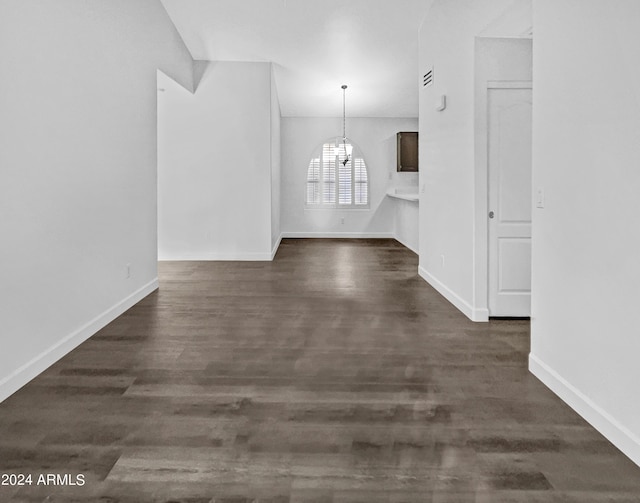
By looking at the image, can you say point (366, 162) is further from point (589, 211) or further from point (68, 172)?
point (589, 211)

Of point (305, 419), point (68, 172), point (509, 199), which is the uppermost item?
point (68, 172)

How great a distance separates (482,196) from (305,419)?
2632 mm

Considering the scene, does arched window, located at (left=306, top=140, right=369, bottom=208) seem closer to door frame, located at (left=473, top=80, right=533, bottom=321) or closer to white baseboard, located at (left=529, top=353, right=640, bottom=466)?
door frame, located at (left=473, top=80, right=533, bottom=321)

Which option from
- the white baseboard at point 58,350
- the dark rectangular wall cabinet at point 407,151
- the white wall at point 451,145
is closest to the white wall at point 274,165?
the dark rectangular wall cabinet at point 407,151

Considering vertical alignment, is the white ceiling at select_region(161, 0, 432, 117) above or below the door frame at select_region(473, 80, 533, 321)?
above

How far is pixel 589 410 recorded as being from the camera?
2.35 metres

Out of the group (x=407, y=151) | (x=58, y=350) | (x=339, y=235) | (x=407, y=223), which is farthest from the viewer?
(x=339, y=235)

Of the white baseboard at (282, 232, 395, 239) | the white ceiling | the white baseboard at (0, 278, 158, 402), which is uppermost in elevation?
the white ceiling

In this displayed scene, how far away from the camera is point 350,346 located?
11.7 ft

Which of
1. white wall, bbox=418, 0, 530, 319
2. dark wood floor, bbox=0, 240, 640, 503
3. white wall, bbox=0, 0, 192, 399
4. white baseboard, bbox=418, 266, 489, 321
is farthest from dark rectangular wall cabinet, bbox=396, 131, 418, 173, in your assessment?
dark wood floor, bbox=0, 240, 640, 503

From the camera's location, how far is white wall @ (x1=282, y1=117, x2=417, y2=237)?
11.8 m

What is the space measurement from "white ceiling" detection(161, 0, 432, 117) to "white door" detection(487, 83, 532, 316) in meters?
2.59

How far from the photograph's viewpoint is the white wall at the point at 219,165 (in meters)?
7.88

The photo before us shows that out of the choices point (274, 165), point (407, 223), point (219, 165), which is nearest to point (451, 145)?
point (219, 165)
